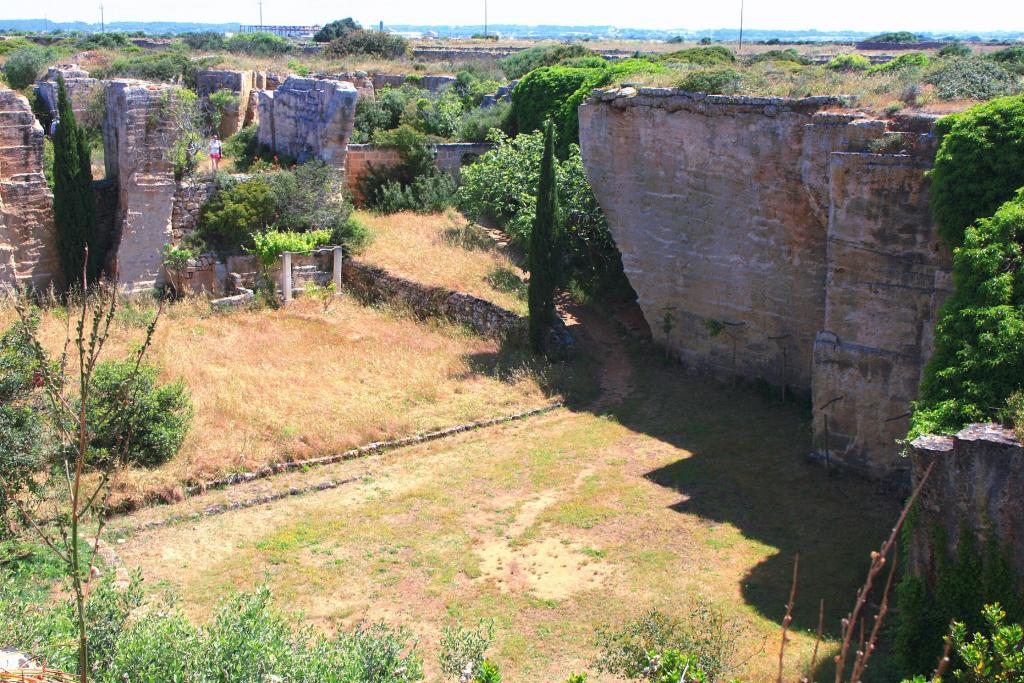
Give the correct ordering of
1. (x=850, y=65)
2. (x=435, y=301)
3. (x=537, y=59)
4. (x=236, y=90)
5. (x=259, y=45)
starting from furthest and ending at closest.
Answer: (x=259, y=45) → (x=537, y=59) → (x=236, y=90) → (x=850, y=65) → (x=435, y=301)

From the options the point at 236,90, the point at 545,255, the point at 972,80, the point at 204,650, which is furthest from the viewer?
the point at 236,90

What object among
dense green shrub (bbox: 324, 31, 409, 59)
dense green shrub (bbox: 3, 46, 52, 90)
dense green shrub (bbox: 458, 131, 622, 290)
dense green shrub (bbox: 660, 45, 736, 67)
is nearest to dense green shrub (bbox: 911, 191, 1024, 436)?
dense green shrub (bbox: 458, 131, 622, 290)

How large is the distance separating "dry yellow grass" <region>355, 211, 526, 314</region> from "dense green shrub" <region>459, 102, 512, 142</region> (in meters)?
3.91

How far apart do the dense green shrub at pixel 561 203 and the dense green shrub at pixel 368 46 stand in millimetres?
28263

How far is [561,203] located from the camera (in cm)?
1992

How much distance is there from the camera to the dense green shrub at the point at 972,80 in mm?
13320

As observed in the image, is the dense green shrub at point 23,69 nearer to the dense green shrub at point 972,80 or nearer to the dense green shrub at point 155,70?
the dense green shrub at point 155,70

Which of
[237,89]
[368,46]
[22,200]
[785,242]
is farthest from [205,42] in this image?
[785,242]

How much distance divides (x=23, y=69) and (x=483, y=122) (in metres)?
15.0

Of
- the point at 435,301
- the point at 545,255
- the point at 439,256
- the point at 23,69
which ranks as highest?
the point at 23,69

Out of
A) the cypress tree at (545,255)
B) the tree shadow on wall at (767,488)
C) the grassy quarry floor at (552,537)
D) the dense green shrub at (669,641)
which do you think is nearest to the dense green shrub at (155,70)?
the cypress tree at (545,255)

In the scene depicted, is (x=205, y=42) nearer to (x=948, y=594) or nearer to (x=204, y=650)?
(x=948, y=594)

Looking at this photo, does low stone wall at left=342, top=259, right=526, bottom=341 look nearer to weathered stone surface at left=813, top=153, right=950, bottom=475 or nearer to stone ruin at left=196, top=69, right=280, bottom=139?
weathered stone surface at left=813, top=153, right=950, bottom=475

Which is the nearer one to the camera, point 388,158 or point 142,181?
point 142,181
